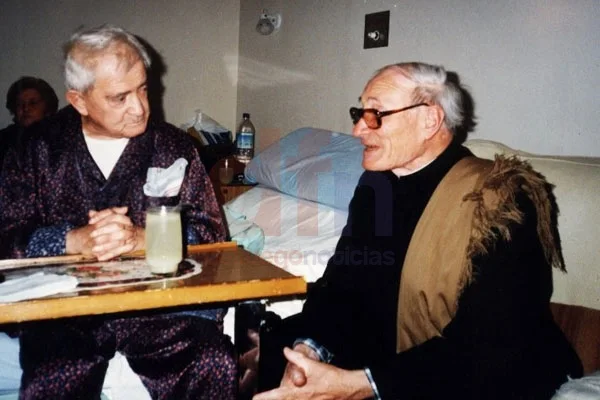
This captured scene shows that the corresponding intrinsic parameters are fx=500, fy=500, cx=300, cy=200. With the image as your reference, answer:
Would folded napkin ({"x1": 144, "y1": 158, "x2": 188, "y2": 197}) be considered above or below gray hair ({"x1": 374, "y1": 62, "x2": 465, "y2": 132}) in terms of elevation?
below

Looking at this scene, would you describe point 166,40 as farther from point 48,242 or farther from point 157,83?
point 48,242

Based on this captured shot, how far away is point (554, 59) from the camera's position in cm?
195

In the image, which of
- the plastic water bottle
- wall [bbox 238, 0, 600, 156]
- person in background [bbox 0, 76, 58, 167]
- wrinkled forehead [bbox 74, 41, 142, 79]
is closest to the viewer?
wrinkled forehead [bbox 74, 41, 142, 79]

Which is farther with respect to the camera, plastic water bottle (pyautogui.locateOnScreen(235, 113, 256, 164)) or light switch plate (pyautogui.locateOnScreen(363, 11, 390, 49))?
plastic water bottle (pyautogui.locateOnScreen(235, 113, 256, 164))

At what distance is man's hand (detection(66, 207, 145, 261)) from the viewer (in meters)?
1.24

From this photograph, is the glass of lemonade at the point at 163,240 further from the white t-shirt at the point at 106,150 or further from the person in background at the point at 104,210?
the white t-shirt at the point at 106,150

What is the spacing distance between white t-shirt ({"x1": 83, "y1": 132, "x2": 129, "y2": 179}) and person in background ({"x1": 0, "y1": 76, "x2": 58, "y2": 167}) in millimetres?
1924

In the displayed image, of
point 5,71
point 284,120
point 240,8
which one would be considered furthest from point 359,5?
point 5,71

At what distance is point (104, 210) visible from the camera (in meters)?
1.37

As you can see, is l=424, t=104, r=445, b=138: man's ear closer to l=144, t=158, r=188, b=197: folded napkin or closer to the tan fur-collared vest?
the tan fur-collared vest

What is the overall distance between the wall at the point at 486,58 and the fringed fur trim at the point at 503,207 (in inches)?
31.0

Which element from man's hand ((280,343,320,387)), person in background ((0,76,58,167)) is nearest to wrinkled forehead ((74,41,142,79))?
man's hand ((280,343,320,387))

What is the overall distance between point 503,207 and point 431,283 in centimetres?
26

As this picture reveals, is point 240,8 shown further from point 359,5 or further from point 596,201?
point 596,201
